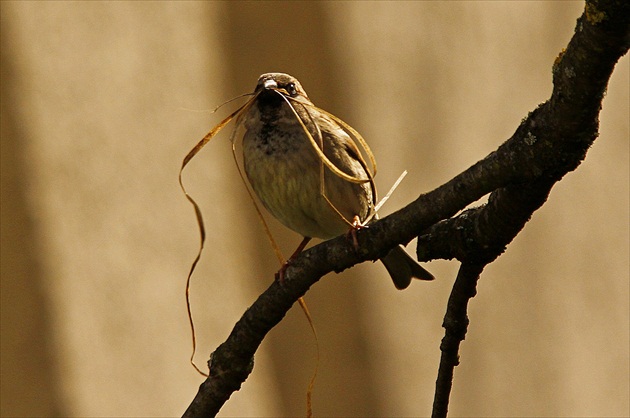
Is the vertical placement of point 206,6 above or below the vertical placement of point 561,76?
above

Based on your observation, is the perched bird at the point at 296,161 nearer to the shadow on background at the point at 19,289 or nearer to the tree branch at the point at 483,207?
the tree branch at the point at 483,207

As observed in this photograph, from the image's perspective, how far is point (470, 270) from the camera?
1.94 metres

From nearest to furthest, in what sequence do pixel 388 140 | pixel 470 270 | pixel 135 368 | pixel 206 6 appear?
pixel 470 270, pixel 135 368, pixel 206 6, pixel 388 140

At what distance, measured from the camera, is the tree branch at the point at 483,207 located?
1504 mm

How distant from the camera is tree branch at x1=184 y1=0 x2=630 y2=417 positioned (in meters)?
1.50

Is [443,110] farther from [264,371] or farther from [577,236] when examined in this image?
[264,371]

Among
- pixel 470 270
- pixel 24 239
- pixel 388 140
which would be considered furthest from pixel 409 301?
pixel 470 270

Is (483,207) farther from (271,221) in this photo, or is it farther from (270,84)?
(271,221)

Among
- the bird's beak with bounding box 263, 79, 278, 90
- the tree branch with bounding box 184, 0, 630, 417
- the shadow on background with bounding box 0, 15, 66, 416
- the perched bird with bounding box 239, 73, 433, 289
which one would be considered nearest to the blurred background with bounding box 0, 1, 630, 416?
the shadow on background with bounding box 0, 15, 66, 416

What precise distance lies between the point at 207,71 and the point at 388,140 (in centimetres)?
98

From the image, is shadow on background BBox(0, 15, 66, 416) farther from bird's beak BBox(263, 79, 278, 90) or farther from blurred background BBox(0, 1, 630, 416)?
bird's beak BBox(263, 79, 278, 90)

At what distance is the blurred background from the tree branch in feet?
8.72

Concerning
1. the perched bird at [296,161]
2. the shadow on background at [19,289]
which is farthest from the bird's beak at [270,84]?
the shadow on background at [19,289]

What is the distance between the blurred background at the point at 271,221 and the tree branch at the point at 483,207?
2658 mm
